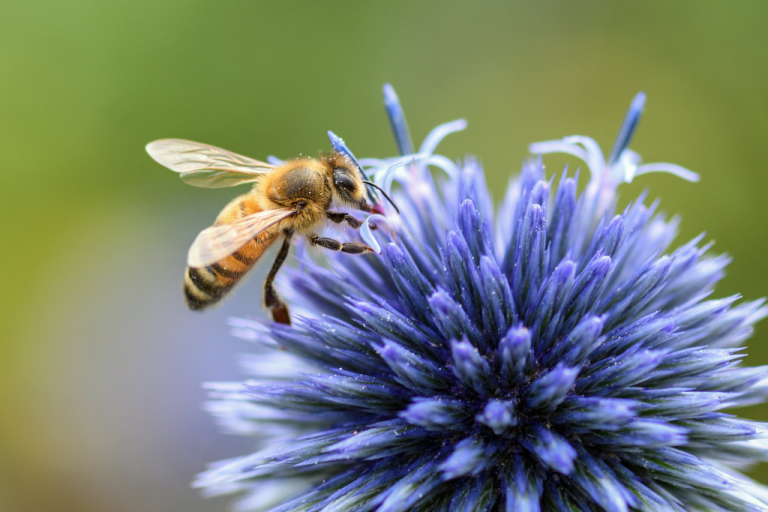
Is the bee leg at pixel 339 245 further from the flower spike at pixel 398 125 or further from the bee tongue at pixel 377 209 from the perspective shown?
the flower spike at pixel 398 125

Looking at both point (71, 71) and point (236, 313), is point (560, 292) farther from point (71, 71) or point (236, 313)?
point (71, 71)

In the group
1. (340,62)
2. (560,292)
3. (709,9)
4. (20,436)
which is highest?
(709,9)

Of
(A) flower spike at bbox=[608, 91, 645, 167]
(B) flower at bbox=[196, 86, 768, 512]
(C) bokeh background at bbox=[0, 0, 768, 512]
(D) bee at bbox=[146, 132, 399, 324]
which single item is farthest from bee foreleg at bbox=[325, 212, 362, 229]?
(C) bokeh background at bbox=[0, 0, 768, 512]

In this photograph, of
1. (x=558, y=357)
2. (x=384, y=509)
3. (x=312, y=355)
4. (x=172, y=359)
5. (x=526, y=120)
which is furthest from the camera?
(x=526, y=120)

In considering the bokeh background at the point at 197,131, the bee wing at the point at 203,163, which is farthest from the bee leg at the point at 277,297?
the bokeh background at the point at 197,131

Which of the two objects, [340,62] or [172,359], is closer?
[172,359]

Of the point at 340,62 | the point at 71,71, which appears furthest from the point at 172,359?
the point at 340,62

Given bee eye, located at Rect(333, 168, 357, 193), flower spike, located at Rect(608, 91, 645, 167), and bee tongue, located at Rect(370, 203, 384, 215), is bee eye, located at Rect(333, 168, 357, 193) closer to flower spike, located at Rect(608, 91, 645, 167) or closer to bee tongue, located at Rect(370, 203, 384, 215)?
bee tongue, located at Rect(370, 203, 384, 215)

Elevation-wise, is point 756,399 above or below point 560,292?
below
